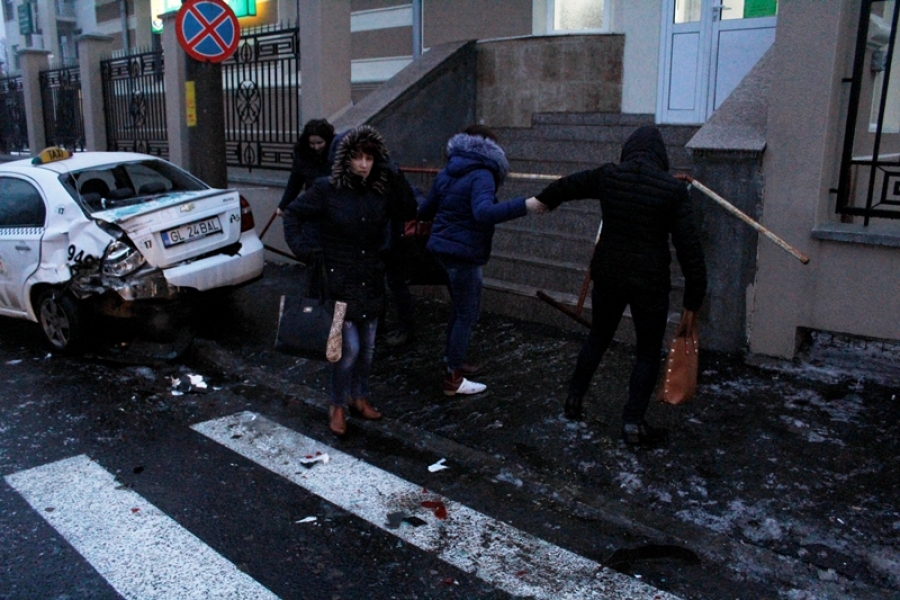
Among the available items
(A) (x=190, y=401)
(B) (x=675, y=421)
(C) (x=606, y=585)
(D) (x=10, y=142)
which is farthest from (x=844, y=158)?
(D) (x=10, y=142)

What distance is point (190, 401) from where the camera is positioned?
5.96 meters

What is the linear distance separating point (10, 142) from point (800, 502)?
19.2 m

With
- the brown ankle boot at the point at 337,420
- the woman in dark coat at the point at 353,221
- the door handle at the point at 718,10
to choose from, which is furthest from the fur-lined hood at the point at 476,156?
the door handle at the point at 718,10

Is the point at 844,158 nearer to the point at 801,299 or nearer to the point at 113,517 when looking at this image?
the point at 801,299

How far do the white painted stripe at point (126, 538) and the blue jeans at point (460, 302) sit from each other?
88.9 inches

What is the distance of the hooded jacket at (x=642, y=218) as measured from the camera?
4.47m

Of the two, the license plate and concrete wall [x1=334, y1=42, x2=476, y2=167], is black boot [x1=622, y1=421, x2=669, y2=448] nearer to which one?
the license plate

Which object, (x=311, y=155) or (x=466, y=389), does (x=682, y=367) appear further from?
(x=311, y=155)

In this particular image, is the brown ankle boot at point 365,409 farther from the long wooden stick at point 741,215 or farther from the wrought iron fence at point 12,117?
the wrought iron fence at point 12,117

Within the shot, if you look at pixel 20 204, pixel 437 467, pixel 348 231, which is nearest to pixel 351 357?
pixel 348 231

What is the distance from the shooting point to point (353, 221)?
488cm

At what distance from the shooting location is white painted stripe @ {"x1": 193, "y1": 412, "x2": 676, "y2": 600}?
349 cm

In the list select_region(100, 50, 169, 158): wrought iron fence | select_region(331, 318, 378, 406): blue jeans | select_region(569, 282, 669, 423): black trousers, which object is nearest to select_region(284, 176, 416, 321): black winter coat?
select_region(331, 318, 378, 406): blue jeans

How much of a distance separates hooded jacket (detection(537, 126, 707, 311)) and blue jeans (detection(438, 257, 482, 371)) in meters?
1.01
